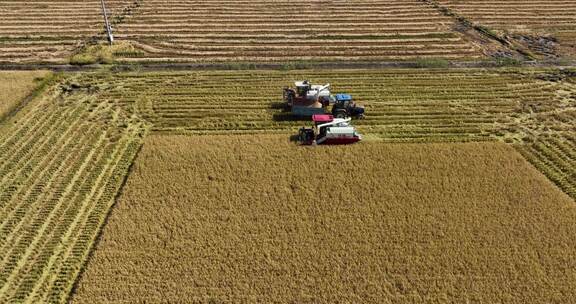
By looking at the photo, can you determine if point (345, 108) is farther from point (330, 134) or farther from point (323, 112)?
point (330, 134)

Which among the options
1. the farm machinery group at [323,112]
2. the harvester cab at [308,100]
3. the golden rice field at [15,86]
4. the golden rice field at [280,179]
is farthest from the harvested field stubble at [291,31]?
the farm machinery group at [323,112]

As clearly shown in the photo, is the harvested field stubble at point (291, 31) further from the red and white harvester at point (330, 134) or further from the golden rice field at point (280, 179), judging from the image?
the red and white harvester at point (330, 134)

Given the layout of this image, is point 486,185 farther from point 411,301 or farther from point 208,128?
point 208,128

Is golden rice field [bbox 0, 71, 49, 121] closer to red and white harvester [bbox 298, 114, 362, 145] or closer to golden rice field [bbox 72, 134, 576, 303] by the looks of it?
golden rice field [bbox 72, 134, 576, 303]

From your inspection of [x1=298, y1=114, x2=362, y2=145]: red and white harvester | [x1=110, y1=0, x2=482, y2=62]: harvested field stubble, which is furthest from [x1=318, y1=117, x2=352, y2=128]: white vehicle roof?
[x1=110, y1=0, x2=482, y2=62]: harvested field stubble

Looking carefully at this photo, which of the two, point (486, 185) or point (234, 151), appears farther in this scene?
point (234, 151)

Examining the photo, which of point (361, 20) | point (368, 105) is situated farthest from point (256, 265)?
point (361, 20)

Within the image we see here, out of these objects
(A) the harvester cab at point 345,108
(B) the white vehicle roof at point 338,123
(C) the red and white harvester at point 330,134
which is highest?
(A) the harvester cab at point 345,108
